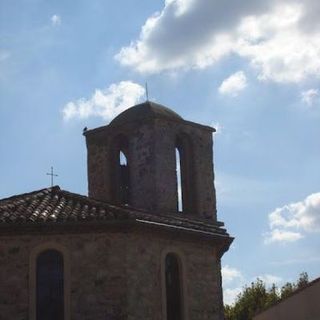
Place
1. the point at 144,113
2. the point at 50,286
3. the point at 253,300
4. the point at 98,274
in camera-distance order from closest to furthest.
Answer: the point at 98,274
the point at 50,286
the point at 144,113
the point at 253,300

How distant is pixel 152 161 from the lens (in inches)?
791

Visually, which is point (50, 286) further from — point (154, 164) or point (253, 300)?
point (253, 300)

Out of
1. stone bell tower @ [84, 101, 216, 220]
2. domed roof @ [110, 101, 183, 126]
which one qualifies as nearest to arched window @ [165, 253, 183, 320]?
stone bell tower @ [84, 101, 216, 220]

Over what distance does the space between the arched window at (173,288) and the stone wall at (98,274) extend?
299 mm

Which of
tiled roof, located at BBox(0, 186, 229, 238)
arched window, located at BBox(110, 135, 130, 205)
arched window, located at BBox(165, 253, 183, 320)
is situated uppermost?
arched window, located at BBox(110, 135, 130, 205)

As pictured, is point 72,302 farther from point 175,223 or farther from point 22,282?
point 175,223

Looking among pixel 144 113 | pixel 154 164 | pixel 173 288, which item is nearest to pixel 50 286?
pixel 173 288

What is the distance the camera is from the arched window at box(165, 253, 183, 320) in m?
16.2

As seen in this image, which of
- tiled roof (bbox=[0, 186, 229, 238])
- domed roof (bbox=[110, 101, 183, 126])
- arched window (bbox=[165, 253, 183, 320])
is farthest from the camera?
domed roof (bbox=[110, 101, 183, 126])

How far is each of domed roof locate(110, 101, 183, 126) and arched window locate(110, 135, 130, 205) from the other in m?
0.58

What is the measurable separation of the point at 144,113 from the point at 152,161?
1.60 meters

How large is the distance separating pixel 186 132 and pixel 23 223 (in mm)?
7352

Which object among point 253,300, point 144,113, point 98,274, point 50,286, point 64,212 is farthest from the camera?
point 253,300

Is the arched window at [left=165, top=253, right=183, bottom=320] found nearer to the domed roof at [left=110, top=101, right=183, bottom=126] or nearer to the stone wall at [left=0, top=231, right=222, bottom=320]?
the stone wall at [left=0, top=231, right=222, bottom=320]
